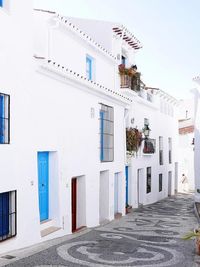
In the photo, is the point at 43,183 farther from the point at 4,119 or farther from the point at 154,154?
the point at 154,154

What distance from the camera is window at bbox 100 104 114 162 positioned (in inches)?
658

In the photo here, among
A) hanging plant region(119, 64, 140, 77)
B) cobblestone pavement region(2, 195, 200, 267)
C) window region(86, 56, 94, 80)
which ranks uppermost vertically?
hanging plant region(119, 64, 140, 77)

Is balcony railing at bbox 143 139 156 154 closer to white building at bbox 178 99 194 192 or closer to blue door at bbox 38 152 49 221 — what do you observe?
white building at bbox 178 99 194 192

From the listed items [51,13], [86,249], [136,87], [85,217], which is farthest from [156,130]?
[86,249]

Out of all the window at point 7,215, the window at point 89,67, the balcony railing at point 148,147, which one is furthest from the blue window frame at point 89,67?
the window at point 7,215

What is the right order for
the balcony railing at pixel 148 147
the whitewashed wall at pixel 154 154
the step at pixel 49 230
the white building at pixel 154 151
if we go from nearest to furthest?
the step at pixel 49 230
the whitewashed wall at pixel 154 154
the white building at pixel 154 151
the balcony railing at pixel 148 147

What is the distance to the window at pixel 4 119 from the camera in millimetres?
9535

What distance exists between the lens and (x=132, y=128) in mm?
21906

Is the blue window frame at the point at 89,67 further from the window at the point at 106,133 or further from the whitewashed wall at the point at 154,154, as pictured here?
the whitewashed wall at the point at 154,154

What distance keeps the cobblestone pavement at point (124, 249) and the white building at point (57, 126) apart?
90 centimetres

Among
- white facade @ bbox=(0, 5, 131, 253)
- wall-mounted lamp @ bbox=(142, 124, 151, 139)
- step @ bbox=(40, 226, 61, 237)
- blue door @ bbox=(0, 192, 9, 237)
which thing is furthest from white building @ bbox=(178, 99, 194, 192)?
blue door @ bbox=(0, 192, 9, 237)

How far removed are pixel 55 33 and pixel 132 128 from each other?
9.26 meters

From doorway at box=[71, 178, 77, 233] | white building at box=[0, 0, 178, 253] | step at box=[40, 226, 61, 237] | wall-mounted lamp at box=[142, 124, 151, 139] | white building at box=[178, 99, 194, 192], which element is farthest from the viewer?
white building at box=[178, 99, 194, 192]

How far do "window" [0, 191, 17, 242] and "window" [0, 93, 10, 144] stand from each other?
1384 millimetres
